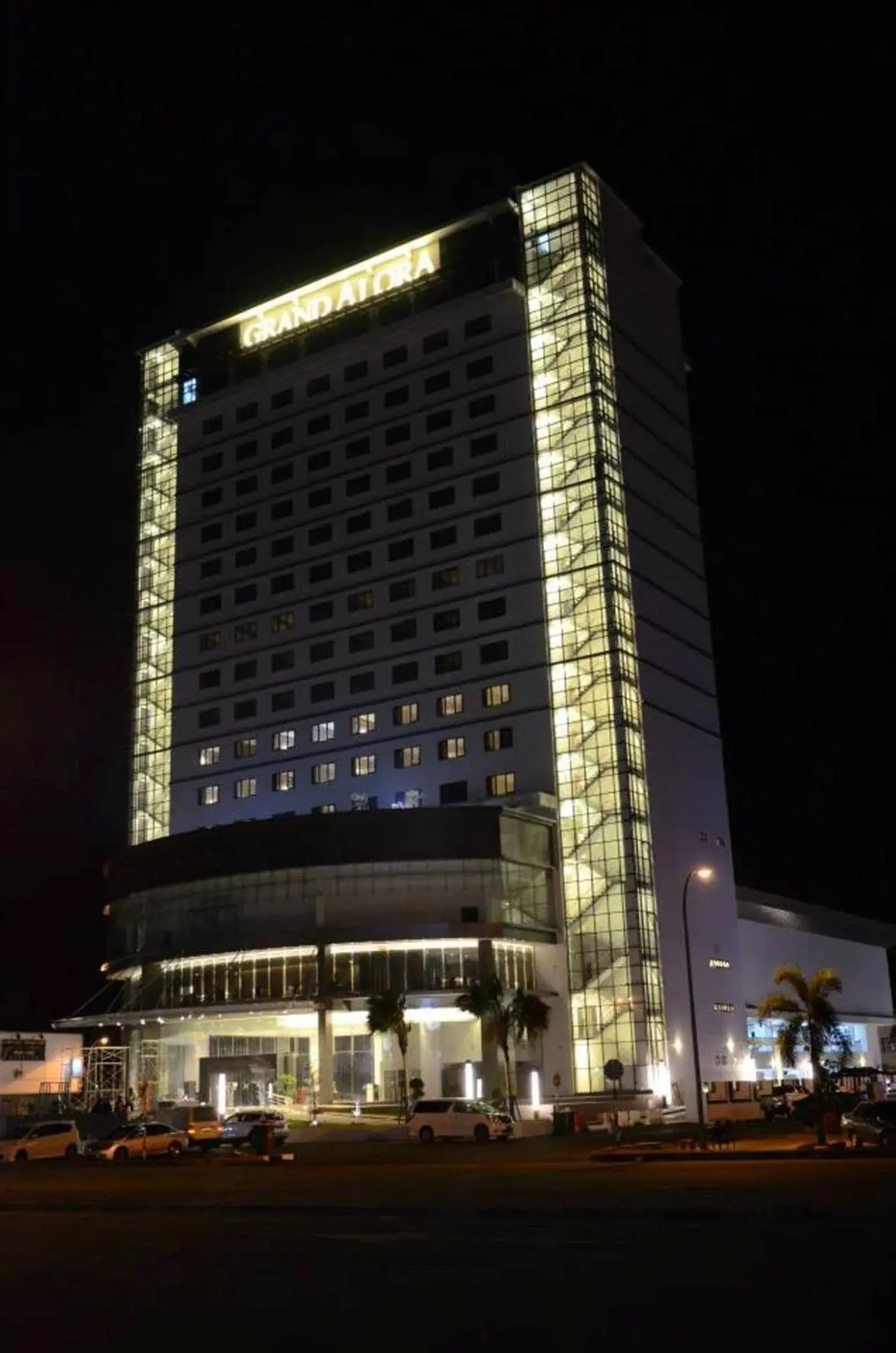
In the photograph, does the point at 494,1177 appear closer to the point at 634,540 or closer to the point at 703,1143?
the point at 703,1143

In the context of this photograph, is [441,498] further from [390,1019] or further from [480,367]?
[390,1019]

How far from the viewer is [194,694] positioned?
9412 cm

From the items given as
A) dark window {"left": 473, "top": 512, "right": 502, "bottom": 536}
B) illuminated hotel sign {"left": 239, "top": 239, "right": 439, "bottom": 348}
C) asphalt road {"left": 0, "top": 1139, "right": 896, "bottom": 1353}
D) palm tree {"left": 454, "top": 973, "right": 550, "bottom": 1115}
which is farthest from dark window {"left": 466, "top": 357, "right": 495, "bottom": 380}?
asphalt road {"left": 0, "top": 1139, "right": 896, "bottom": 1353}

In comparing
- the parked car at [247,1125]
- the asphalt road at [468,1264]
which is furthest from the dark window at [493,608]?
the asphalt road at [468,1264]

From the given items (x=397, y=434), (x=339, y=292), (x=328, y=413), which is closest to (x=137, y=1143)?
(x=397, y=434)

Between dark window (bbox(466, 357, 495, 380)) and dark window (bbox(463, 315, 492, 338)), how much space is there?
1.83 m

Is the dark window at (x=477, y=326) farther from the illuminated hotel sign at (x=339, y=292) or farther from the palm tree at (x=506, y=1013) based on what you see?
the palm tree at (x=506, y=1013)

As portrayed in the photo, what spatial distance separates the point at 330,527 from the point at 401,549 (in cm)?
683

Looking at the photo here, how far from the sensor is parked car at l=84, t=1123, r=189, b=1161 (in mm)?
47875

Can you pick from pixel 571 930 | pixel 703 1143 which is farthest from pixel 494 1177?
pixel 571 930

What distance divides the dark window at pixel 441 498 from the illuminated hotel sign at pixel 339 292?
16772 mm

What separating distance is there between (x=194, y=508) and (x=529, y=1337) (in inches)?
3590

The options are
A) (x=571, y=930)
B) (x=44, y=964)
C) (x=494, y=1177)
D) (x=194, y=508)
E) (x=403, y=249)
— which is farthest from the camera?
(x=44, y=964)

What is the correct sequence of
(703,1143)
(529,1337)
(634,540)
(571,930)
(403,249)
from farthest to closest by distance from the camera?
(403,249)
(634,540)
(571,930)
(703,1143)
(529,1337)
